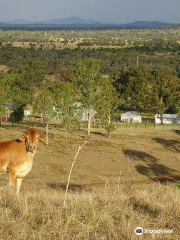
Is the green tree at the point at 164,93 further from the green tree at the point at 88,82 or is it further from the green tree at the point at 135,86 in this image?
the green tree at the point at 88,82

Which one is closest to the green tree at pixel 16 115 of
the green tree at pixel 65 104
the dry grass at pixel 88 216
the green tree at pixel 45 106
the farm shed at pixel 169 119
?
the green tree at pixel 65 104

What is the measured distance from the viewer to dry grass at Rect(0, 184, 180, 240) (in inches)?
243

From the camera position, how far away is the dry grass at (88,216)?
20.2 feet

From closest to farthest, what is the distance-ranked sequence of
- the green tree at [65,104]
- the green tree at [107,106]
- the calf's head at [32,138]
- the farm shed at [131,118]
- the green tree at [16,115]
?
the calf's head at [32,138] < the green tree at [65,104] < the green tree at [107,106] < the green tree at [16,115] < the farm shed at [131,118]

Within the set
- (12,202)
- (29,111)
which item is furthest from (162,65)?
(12,202)

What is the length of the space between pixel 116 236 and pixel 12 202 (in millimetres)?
2551

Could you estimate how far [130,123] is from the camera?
64750 mm

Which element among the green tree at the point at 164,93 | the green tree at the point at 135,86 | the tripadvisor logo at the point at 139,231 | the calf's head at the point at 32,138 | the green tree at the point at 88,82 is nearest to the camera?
the tripadvisor logo at the point at 139,231

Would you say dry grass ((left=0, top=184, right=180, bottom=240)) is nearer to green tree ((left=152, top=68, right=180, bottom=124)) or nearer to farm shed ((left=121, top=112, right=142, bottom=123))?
farm shed ((left=121, top=112, right=142, bottom=123))

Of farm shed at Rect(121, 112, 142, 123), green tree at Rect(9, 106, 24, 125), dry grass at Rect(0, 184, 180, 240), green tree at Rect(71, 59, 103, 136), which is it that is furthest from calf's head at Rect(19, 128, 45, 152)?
farm shed at Rect(121, 112, 142, 123)

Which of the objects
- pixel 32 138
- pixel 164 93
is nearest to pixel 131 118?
pixel 164 93

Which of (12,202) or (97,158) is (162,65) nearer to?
(97,158)

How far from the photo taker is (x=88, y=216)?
6.91 meters

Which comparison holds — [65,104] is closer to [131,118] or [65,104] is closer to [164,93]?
[131,118]
